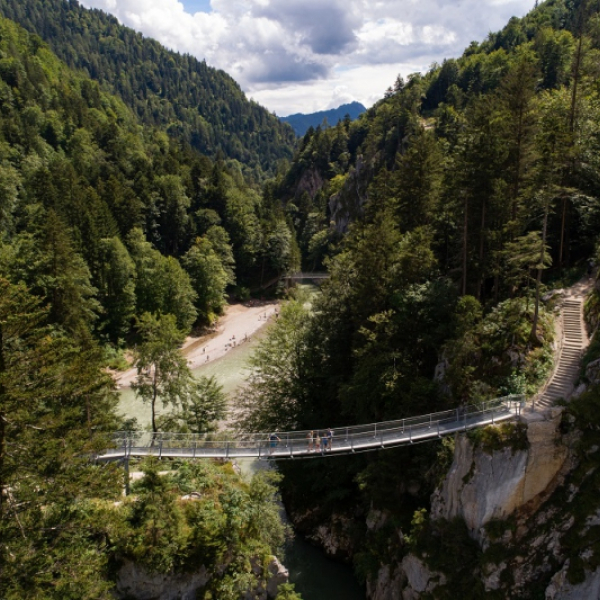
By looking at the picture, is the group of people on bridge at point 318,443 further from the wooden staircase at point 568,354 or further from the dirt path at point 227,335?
the dirt path at point 227,335

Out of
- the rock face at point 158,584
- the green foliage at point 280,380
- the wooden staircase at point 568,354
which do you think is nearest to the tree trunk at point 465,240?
the wooden staircase at point 568,354

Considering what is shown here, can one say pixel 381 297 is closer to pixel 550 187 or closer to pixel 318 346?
pixel 318 346

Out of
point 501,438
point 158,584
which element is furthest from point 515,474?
point 158,584

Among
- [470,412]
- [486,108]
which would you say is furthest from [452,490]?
[486,108]

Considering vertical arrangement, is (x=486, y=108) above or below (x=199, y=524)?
above

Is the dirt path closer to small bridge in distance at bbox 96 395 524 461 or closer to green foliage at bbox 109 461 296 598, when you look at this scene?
small bridge in distance at bbox 96 395 524 461

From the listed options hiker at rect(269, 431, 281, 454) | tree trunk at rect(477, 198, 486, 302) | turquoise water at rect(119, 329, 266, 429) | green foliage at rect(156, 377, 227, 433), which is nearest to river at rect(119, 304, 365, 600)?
hiker at rect(269, 431, 281, 454)
